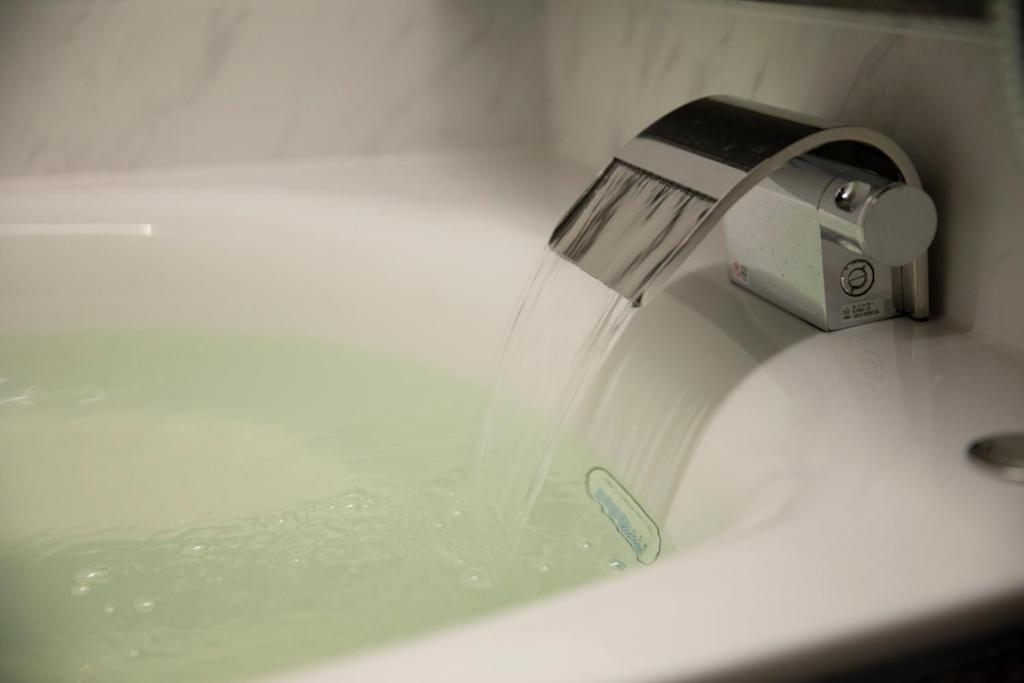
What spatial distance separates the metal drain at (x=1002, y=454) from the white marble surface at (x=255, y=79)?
96cm

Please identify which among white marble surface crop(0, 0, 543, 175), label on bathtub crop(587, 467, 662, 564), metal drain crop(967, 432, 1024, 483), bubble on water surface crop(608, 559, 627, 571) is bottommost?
bubble on water surface crop(608, 559, 627, 571)

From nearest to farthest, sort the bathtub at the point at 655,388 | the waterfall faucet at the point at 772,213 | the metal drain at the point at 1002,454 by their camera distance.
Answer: the bathtub at the point at 655,388 < the metal drain at the point at 1002,454 < the waterfall faucet at the point at 772,213

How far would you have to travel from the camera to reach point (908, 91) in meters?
0.79

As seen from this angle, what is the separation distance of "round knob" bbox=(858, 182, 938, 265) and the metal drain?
15 cm

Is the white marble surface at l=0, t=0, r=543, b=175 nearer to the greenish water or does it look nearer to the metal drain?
the greenish water

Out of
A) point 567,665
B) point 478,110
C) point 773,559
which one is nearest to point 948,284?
point 773,559

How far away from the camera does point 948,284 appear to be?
77 cm

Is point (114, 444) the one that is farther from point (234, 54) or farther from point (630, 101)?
point (630, 101)

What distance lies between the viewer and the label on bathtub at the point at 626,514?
0.76 meters

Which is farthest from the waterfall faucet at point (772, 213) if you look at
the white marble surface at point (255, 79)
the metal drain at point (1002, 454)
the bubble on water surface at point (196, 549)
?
the white marble surface at point (255, 79)

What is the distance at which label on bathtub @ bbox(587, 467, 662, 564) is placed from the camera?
76 centimetres

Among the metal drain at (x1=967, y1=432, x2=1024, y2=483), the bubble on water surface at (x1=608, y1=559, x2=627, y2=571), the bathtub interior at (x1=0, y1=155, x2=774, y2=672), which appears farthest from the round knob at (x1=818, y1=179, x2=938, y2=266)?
the bathtub interior at (x1=0, y1=155, x2=774, y2=672)

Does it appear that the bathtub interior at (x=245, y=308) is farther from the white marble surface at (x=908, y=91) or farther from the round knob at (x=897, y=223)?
the round knob at (x=897, y=223)

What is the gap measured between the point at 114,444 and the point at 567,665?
75 cm
